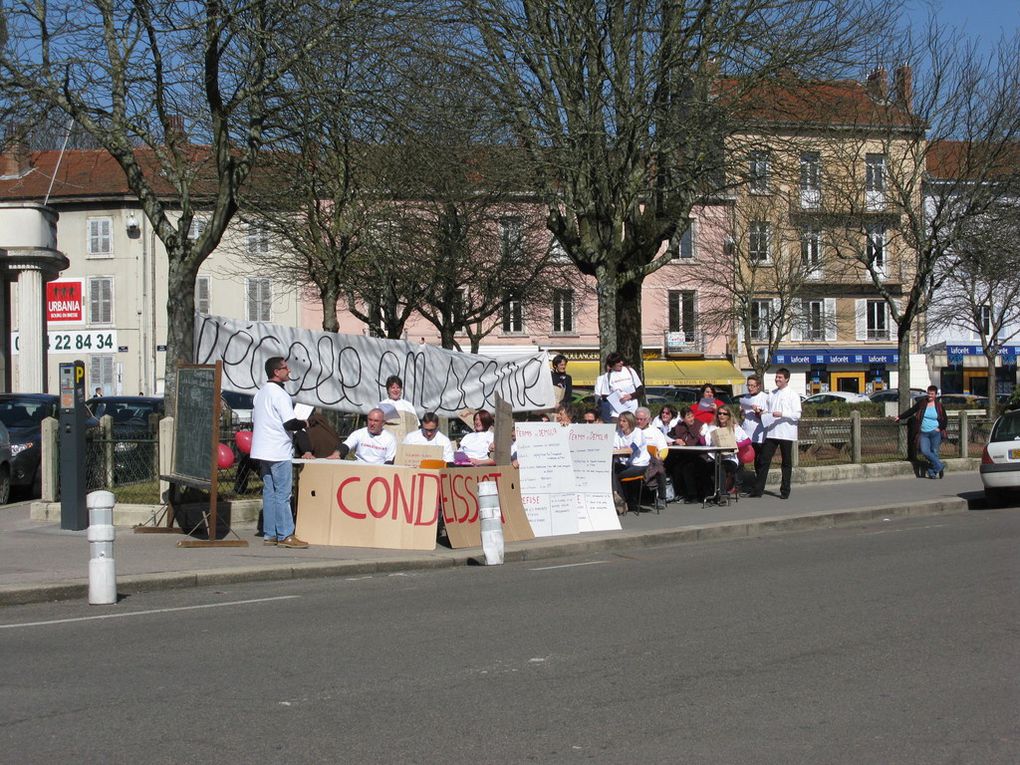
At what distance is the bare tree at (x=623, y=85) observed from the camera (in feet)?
63.8

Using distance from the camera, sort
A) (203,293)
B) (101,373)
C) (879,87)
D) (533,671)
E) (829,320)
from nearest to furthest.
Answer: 1. (533,671)
2. (879,87)
3. (101,373)
4. (203,293)
5. (829,320)

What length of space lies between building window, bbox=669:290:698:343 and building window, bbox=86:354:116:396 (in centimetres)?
2581

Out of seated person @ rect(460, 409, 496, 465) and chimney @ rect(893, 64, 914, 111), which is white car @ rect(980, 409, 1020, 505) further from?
chimney @ rect(893, 64, 914, 111)

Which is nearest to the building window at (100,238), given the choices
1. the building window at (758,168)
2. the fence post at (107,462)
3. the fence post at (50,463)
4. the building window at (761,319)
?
the building window at (761,319)

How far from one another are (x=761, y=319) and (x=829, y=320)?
829cm

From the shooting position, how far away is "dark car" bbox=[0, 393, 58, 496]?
706 inches

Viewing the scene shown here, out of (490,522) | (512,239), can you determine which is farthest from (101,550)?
(512,239)

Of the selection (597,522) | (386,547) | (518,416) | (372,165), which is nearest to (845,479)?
(518,416)

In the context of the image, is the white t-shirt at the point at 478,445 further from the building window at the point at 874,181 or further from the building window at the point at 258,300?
the building window at the point at 258,300

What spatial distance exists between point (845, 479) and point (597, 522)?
8.70 m

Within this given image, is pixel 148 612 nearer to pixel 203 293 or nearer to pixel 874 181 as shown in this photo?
pixel 874 181

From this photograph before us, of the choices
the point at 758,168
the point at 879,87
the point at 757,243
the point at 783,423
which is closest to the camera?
the point at 783,423

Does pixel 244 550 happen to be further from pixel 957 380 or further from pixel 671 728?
pixel 957 380

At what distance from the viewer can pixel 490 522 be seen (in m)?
12.0
